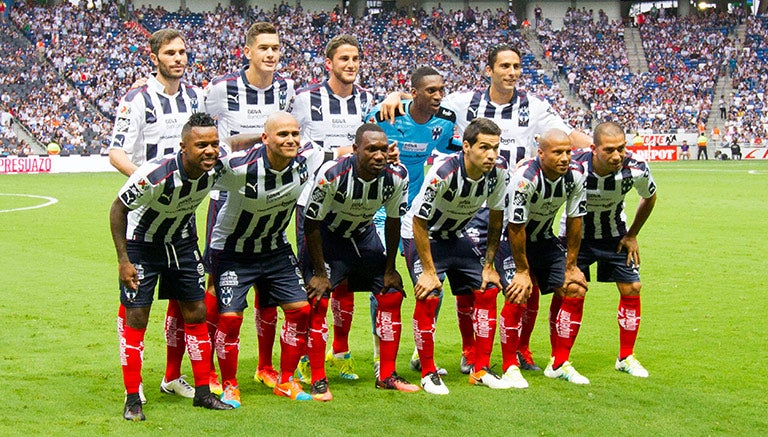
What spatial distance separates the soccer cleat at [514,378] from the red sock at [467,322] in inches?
22.9

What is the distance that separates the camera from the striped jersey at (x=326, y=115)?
816 cm

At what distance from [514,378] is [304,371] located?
70.4 inches

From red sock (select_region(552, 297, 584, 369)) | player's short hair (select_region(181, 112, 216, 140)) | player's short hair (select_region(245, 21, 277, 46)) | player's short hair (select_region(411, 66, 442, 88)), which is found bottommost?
red sock (select_region(552, 297, 584, 369))

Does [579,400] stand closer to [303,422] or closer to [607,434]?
[607,434]

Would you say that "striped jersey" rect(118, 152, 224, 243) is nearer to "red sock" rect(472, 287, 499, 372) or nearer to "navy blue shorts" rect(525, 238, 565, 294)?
"red sock" rect(472, 287, 499, 372)

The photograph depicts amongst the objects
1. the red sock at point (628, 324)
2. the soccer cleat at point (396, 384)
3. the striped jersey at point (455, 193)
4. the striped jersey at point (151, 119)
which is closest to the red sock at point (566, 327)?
the red sock at point (628, 324)

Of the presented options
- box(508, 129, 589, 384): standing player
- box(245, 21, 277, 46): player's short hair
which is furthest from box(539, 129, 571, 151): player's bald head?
box(245, 21, 277, 46): player's short hair

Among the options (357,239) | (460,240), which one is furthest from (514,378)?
(357,239)

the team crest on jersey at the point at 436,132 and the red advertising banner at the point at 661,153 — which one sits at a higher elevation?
the team crest on jersey at the point at 436,132

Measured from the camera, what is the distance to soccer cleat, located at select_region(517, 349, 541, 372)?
26.2 feet

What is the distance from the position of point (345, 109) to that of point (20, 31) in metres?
42.4

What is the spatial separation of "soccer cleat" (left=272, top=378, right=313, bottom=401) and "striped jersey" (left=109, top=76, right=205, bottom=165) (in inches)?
84.7

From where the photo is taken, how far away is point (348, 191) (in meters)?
7.04

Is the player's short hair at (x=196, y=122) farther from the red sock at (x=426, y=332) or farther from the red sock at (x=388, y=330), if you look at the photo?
the red sock at (x=426, y=332)
